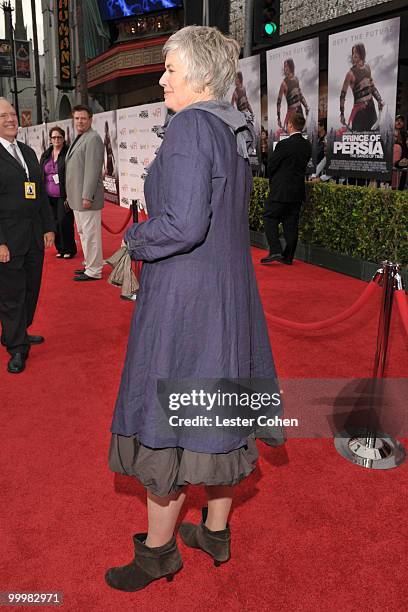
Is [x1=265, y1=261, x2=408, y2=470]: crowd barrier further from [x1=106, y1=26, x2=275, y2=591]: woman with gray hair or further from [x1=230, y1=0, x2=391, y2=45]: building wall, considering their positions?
[x1=230, y1=0, x2=391, y2=45]: building wall

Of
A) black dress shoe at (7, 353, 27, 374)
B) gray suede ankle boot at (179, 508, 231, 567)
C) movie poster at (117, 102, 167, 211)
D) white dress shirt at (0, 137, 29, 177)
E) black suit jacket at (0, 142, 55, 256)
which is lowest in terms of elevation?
gray suede ankle boot at (179, 508, 231, 567)

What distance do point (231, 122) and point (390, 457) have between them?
215cm

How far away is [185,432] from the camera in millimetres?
1791

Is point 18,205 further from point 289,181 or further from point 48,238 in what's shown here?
point 289,181

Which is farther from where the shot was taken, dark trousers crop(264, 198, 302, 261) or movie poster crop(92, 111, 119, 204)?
movie poster crop(92, 111, 119, 204)

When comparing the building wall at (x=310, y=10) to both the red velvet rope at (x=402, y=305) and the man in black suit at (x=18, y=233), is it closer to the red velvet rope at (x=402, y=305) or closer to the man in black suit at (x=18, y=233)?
the man in black suit at (x=18, y=233)

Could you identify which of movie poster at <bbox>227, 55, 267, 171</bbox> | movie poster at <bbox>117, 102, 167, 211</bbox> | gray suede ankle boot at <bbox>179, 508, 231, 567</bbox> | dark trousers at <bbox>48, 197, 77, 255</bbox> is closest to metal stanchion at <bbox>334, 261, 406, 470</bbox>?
gray suede ankle boot at <bbox>179, 508, 231, 567</bbox>

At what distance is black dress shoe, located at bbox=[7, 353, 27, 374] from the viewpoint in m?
4.15

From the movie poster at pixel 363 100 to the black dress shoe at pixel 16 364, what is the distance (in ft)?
15.0

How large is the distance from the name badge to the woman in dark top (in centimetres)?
337

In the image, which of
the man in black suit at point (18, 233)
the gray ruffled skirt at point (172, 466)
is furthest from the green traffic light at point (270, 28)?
the gray ruffled skirt at point (172, 466)

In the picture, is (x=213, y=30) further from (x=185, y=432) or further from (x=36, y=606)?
(x=36, y=606)

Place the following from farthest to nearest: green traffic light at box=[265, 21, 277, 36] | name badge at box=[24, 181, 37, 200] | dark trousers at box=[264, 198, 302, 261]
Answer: green traffic light at box=[265, 21, 277, 36] → dark trousers at box=[264, 198, 302, 261] → name badge at box=[24, 181, 37, 200]

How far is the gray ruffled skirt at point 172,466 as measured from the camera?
1787 mm
